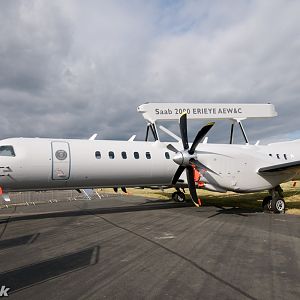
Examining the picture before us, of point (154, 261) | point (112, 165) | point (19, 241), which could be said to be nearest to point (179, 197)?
point (112, 165)

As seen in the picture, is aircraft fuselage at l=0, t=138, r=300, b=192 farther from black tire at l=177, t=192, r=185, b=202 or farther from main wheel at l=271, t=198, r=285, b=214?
black tire at l=177, t=192, r=185, b=202

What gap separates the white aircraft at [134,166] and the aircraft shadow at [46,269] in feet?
24.1

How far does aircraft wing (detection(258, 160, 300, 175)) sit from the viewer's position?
627 inches

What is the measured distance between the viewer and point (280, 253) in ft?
27.1

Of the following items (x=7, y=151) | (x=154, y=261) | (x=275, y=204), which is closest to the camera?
(x=154, y=261)

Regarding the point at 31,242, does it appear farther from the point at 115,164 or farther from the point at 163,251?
the point at 115,164

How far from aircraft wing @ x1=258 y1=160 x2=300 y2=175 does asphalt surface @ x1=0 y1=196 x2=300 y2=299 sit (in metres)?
3.83

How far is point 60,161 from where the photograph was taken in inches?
602

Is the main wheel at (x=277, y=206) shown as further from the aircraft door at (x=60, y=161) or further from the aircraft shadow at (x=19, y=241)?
the aircraft shadow at (x=19, y=241)

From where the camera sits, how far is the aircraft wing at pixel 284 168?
1593 cm

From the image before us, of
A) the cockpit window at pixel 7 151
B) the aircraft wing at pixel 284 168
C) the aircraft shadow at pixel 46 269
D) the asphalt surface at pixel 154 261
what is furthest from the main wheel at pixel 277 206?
the cockpit window at pixel 7 151

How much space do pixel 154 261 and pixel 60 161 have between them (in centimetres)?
921

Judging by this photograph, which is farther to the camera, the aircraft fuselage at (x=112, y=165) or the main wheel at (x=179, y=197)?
the main wheel at (x=179, y=197)

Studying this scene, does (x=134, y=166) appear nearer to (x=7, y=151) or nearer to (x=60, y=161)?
(x=60, y=161)
